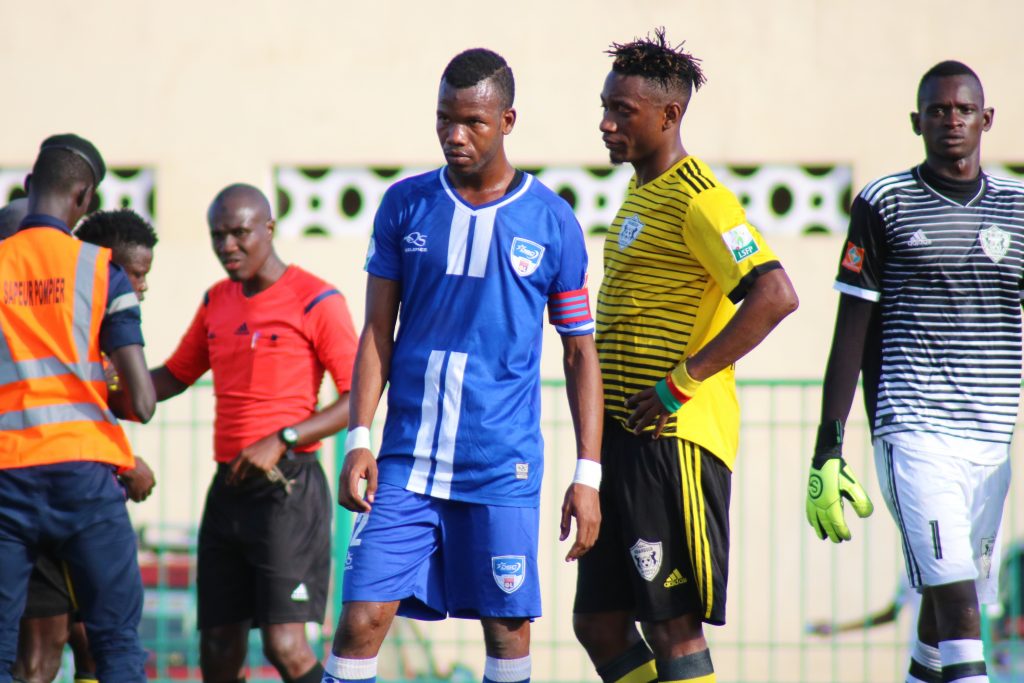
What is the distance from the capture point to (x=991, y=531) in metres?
4.93

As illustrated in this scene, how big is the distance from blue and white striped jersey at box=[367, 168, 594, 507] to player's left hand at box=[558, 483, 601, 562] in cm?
15

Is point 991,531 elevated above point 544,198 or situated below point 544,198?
below

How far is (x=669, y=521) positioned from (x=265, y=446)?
192 cm

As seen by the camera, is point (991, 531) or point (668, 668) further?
point (991, 531)

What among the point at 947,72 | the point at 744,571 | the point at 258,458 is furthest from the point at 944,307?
the point at 744,571

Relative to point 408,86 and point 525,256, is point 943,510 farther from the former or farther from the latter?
point 408,86

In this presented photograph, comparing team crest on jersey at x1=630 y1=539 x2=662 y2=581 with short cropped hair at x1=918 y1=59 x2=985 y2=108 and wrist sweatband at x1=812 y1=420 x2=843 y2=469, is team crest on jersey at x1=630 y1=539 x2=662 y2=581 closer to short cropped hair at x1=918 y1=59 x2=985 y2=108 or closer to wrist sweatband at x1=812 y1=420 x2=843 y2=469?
wrist sweatband at x1=812 y1=420 x2=843 y2=469

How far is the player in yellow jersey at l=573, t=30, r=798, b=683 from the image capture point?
457 centimetres

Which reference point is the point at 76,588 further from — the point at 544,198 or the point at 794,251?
the point at 794,251

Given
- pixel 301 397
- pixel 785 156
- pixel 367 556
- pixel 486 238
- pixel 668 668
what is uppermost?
pixel 785 156

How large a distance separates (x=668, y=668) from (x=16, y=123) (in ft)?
27.7

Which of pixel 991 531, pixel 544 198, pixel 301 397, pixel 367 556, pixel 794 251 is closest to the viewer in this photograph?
pixel 367 556

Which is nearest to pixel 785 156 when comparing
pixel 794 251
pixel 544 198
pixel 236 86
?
pixel 794 251

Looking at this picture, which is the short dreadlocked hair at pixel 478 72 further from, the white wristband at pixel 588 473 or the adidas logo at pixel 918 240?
the adidas logo at pixel 918 240
